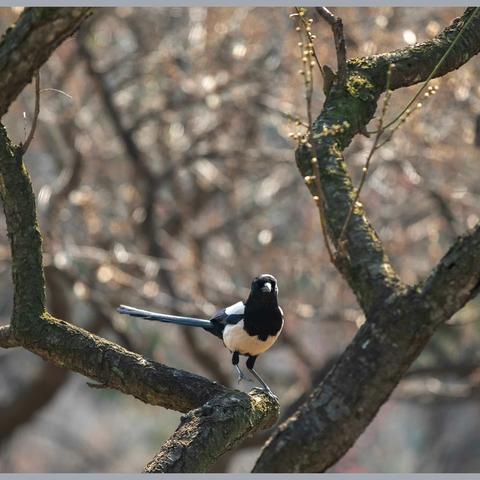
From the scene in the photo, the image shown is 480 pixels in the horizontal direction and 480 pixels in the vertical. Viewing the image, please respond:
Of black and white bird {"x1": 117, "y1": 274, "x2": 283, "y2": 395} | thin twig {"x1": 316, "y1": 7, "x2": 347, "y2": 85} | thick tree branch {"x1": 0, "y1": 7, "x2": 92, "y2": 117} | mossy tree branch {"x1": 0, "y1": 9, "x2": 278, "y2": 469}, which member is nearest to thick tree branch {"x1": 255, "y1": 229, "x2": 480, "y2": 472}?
mossy tree branch {"x1": 0, "y1": 9, "x2": 278, "y2": 469}

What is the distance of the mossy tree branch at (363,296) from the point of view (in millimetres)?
3422

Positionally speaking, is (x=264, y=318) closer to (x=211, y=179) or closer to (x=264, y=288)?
(x=264, y=288)

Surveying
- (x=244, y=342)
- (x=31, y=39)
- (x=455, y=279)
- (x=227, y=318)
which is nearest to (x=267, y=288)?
(x=244, y=342)

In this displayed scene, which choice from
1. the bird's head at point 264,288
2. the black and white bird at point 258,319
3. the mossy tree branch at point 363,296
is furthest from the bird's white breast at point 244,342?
the mossy tree branch at point 363,296

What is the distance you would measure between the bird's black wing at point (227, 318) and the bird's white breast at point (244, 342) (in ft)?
0.14

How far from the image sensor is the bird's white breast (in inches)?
168

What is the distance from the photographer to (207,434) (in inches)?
111

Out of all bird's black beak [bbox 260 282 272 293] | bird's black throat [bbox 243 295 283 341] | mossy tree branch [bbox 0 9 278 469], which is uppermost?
bird's black beak [bbox 260 282 272 293]

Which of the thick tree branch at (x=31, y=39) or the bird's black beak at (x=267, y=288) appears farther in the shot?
the bird's black beak at (x=267, y=288)

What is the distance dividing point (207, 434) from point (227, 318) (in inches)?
68.4

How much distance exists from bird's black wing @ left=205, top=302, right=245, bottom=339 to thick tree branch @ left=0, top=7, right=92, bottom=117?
204 centimetres

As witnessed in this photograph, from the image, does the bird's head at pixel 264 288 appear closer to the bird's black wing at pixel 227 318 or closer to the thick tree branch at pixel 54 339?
the bird's black wing at pixel 227 318

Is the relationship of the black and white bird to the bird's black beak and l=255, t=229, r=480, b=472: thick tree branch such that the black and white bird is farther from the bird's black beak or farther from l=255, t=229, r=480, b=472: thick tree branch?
l=255, t=229, r=480, b=472: thick tree branch

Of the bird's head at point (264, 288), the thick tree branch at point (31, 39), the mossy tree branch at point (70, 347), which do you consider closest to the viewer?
the thick tree branch at point (31, 39)
